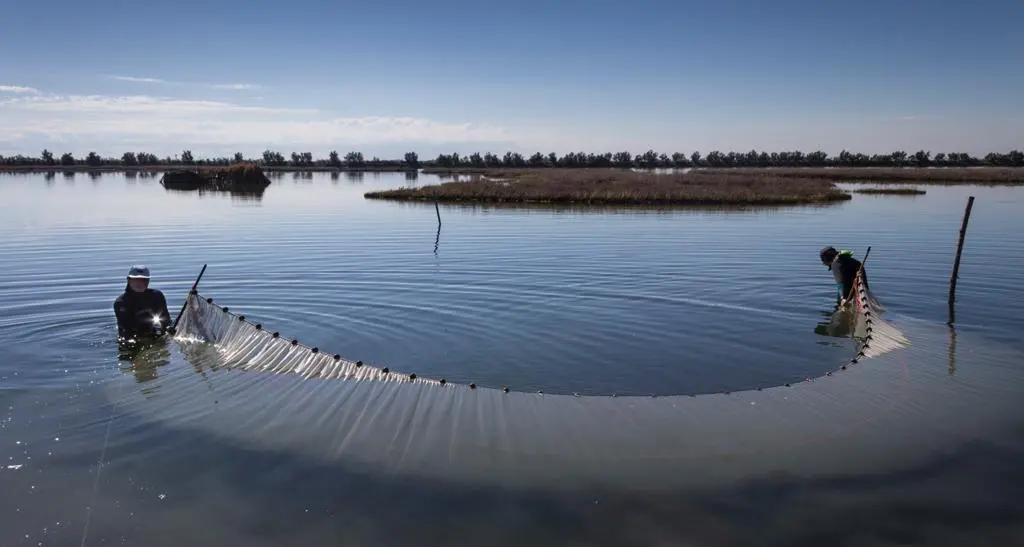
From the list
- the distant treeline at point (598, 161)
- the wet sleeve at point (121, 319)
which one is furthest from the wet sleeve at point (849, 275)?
the distant treeline at point (598, 161)

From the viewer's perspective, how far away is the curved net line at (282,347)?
10.2 meters

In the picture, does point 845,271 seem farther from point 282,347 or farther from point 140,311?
point 140,311

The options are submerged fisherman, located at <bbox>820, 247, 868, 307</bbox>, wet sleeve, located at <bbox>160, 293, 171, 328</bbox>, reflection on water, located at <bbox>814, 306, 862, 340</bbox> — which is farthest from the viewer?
submerged fisherman, located at <bbox>820, 247, 868, 307</bbox>

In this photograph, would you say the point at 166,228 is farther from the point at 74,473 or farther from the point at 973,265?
the point at 973,265

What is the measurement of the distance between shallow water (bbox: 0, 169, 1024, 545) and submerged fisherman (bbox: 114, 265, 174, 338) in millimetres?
623

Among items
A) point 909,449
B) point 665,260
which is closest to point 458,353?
point 909,449

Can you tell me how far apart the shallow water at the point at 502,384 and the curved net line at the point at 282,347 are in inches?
14.5

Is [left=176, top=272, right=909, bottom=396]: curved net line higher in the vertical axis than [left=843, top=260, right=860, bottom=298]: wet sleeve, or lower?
lower

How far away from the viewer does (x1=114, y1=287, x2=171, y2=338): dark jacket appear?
40.1 feet

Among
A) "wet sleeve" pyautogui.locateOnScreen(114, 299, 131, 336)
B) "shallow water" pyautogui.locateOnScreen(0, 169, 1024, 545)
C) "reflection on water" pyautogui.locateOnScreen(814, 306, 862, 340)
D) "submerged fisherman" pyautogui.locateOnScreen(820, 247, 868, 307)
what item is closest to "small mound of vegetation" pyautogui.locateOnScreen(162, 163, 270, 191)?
"shallow water" pyautogui.locateOnScreen(0, 169, 1024, 545)

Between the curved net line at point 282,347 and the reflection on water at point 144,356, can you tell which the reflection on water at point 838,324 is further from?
the reflection on water at point 144,356

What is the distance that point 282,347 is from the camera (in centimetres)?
1091

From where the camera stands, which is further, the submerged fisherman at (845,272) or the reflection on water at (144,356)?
the submerged fisherman at (845,272)

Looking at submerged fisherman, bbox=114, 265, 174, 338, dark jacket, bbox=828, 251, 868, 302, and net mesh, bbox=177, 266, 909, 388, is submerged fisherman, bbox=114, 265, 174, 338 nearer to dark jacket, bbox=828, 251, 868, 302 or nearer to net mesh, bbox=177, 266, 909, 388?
net mesh, bbox=177, 266, 909, 388
